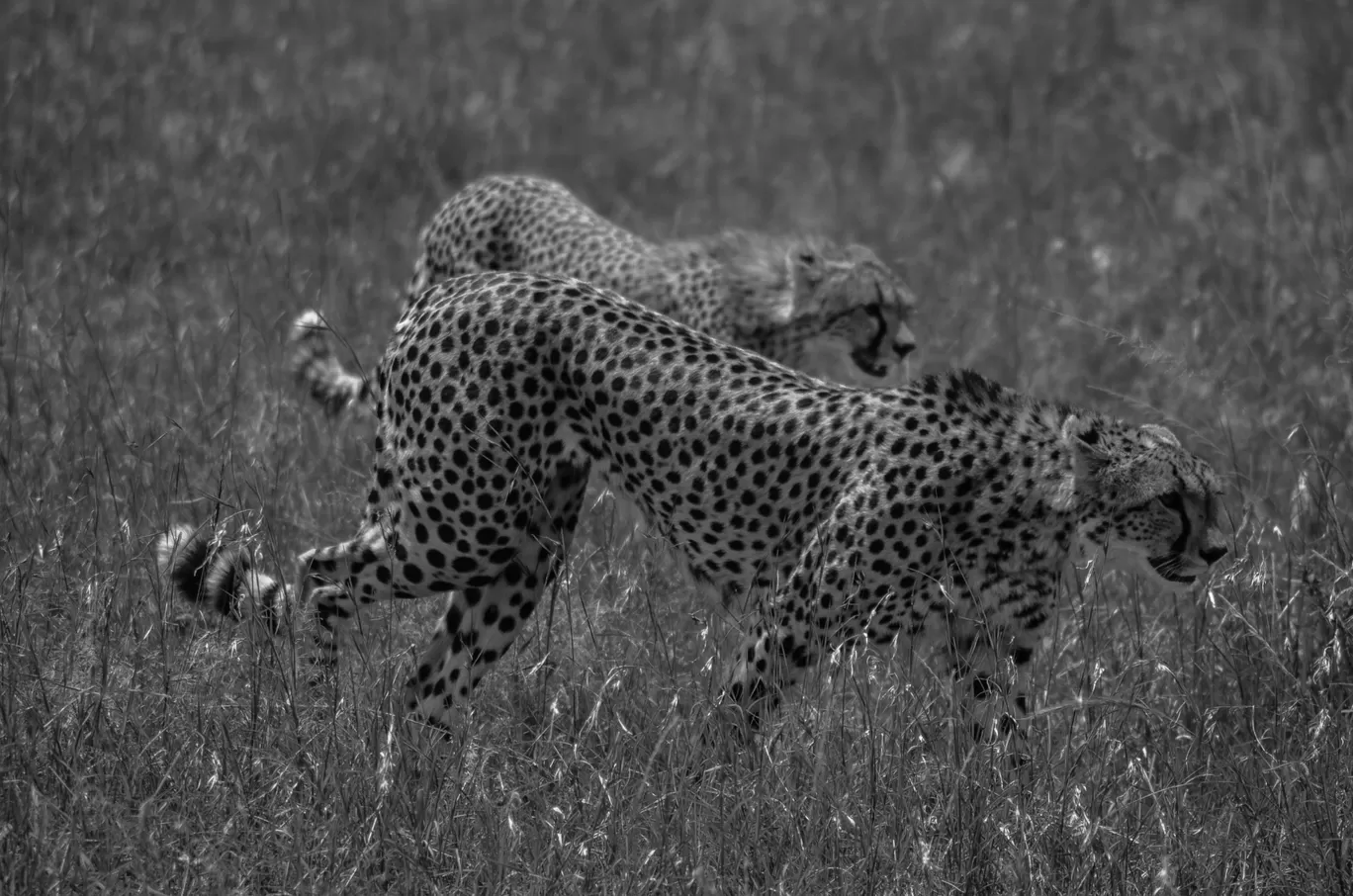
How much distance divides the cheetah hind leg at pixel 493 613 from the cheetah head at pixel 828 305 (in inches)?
79.3

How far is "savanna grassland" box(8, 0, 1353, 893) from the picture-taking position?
11.0ft

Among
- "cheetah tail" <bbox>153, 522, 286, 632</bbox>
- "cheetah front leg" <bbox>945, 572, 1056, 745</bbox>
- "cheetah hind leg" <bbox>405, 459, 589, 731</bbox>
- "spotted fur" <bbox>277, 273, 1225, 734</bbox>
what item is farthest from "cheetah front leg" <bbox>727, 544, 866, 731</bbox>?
"cheetah tail" <bbox>153, 522, 286, 632</bbox>

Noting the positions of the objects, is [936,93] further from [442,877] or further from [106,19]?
[442,877]

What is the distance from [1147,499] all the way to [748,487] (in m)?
0.87

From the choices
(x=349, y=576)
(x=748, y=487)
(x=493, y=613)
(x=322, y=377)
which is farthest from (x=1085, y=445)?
(x=322, y=377)

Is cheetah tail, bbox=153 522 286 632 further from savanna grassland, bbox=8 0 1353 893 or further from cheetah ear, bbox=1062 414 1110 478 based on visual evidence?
cheetah ear, bbox=1062 414 1110 478

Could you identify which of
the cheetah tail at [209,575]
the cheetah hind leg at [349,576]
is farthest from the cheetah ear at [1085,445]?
the cheetah tail at [209,575]

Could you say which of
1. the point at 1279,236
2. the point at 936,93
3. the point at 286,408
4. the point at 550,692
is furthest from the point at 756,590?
the point at 936,93

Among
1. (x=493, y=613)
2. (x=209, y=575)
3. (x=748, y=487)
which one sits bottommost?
(x=493, y=613)

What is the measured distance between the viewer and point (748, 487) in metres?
3.92

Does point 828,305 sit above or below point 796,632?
below

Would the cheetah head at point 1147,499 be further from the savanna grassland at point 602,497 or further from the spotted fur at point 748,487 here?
the savanna grassland at point 602,497

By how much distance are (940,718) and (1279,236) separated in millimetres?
4695

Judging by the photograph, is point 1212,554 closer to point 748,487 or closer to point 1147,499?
point 1147,499
